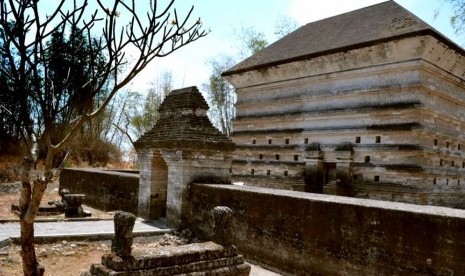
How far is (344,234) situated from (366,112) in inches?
383

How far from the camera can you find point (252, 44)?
1470 inches

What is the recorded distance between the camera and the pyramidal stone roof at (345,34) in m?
14.5

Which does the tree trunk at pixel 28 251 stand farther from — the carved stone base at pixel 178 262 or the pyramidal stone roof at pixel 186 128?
the pyramidal stone roof at pixel 186 128

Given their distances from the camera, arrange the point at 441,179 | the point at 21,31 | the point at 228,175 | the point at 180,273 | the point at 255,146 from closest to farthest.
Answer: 1. the point at 21,31
2. the point at 180,273
3. the point at 228,175
4. the point at 441,179
5. the point at 255,146

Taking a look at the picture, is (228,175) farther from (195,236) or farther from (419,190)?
(419,190)

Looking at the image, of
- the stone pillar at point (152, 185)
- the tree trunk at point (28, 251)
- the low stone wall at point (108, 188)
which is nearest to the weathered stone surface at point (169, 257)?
the tree trunk at point (28, 251)

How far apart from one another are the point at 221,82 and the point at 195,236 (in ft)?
102

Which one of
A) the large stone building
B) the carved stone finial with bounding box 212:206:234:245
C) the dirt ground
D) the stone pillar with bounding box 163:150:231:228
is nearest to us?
the carved stone finial with bounding box 212:206:234:245

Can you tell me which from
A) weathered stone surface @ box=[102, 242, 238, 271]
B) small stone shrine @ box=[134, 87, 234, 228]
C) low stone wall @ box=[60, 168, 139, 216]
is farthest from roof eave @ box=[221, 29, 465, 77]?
weathered stone surface @ box=[102, 242, 238, 271]

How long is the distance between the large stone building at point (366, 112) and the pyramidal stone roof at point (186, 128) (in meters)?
6.67

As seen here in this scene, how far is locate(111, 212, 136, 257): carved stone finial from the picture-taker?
5133 mm

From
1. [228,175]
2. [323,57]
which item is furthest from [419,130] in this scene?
[228,175]

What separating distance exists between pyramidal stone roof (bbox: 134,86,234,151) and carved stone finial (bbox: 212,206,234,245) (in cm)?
449

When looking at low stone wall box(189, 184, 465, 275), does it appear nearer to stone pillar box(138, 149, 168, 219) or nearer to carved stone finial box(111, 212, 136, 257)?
stone pillar box(138, 149, 168, 219)
